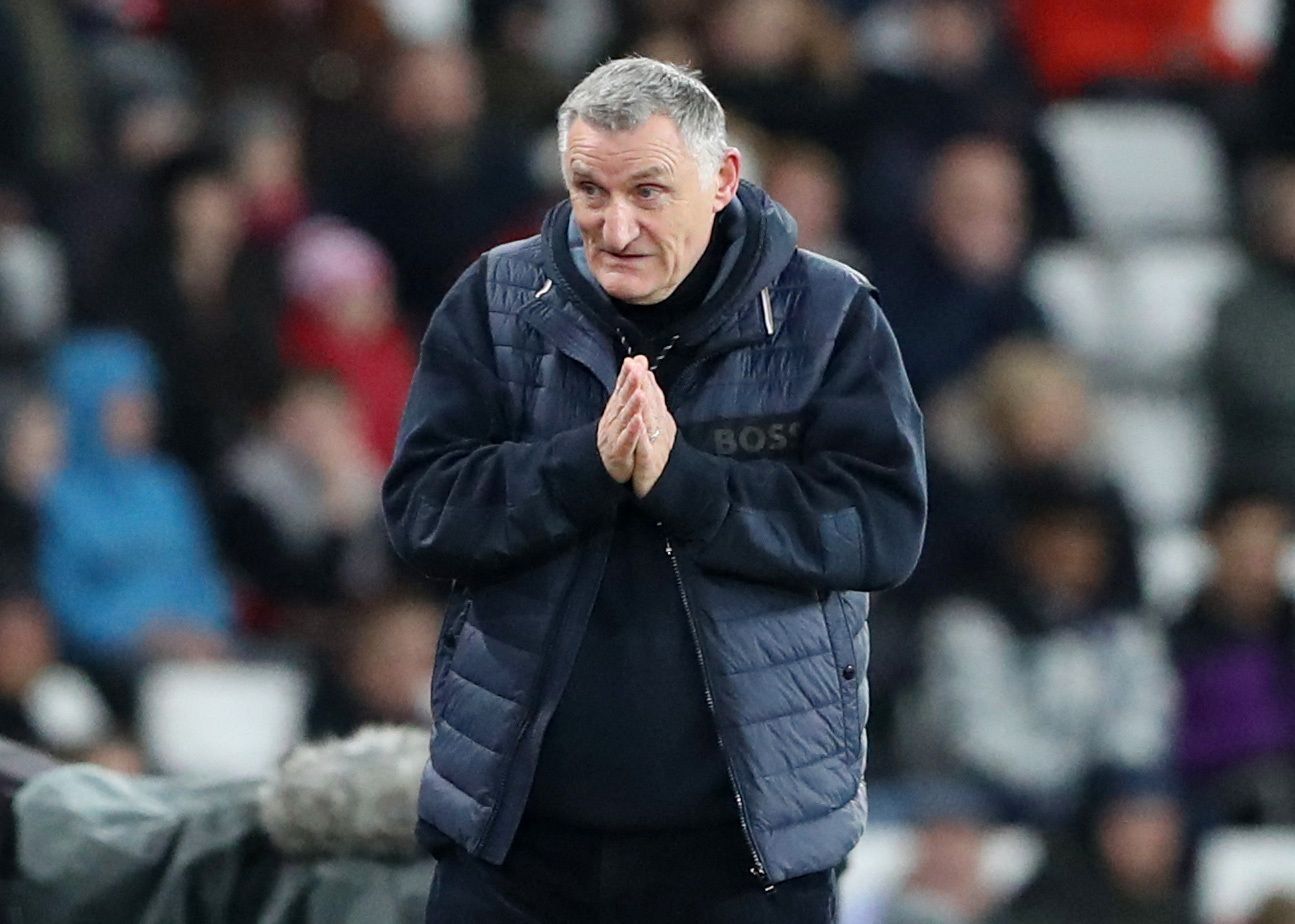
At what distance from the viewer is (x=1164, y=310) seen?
29.7 feet

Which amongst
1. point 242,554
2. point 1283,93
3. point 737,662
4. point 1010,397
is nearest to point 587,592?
point 737,662

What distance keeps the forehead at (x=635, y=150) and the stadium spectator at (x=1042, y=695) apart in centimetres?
432

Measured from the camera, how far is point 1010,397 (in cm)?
805

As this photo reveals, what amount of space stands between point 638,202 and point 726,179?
5.7 inches

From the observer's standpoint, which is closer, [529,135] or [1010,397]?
[1010,397]

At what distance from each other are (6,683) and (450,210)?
2278 mm

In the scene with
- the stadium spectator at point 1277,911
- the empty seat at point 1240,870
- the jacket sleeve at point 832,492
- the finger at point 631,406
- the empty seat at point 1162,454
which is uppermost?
the finger at point 631,406

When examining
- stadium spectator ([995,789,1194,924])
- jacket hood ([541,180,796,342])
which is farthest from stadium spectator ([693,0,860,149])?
jacket hood ([541,180,796,342])

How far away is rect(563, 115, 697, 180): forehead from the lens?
308cm

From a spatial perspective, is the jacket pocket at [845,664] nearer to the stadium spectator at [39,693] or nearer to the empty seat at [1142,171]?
the stadium spectator at [39,693]

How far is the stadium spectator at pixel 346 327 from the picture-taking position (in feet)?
25.3

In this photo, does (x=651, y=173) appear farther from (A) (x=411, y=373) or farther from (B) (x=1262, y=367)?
(B) (x=1262, y=367)

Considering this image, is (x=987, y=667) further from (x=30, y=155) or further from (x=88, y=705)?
(x=30, y=155)

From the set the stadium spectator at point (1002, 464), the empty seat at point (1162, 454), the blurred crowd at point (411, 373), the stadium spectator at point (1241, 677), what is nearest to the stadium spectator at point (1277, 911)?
the blurred crowd at point (411, 373)
